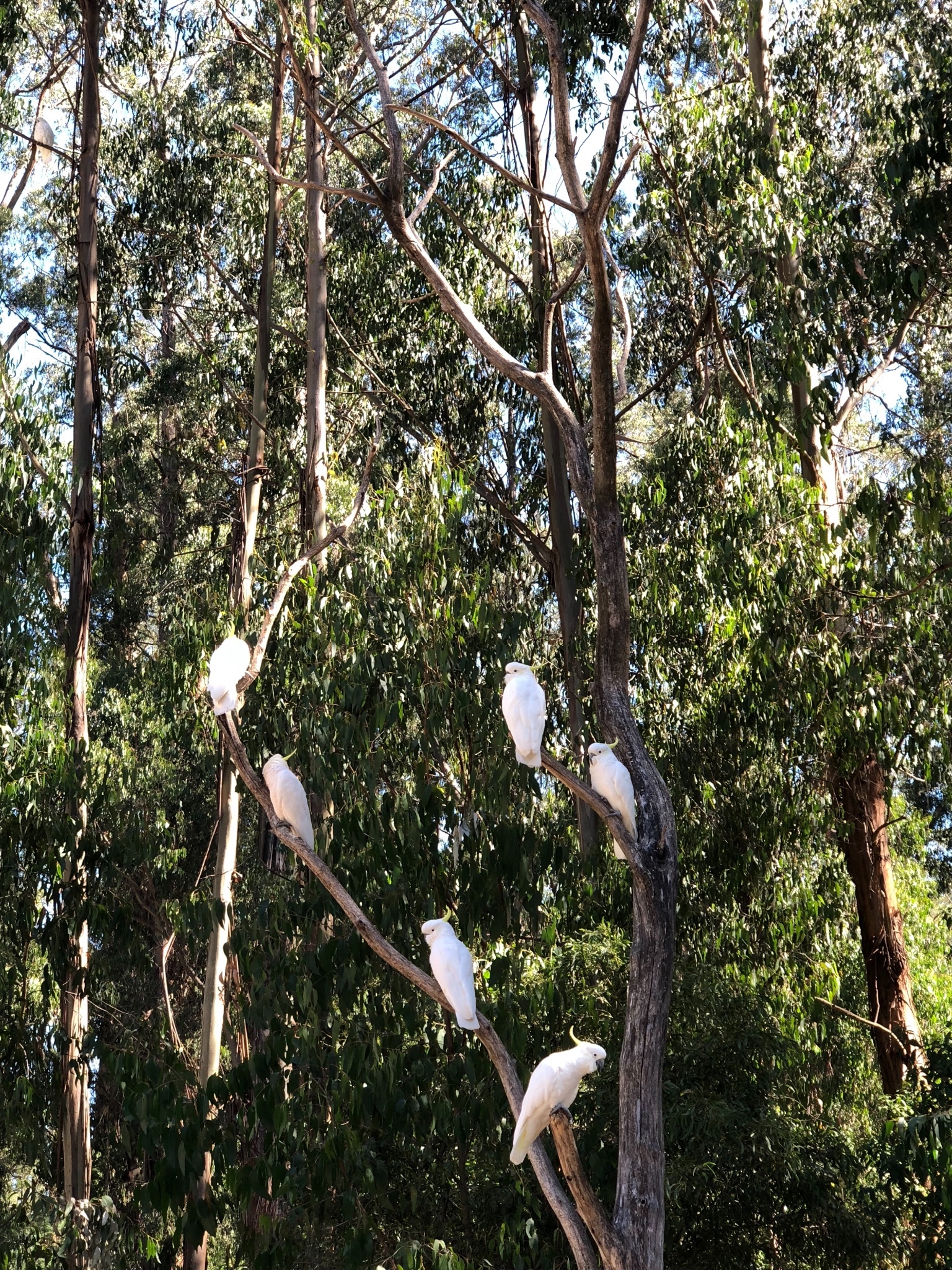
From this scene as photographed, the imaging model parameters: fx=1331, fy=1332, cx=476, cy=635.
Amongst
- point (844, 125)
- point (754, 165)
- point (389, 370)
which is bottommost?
point (754, 165)

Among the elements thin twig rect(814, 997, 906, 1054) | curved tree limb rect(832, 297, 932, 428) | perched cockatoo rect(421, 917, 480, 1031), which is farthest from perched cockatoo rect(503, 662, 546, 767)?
curved tree limb rect(832, 297, 932, 428)

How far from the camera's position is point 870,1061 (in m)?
6.40

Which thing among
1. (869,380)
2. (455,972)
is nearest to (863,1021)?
(455,972)

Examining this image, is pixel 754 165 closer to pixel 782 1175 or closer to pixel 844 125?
pixel 844 125

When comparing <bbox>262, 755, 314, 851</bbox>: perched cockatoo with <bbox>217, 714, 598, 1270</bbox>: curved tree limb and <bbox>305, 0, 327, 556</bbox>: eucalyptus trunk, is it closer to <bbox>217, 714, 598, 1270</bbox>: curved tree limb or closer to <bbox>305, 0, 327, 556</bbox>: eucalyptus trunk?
<bbox>217, 714, 598, 1270</bbox>: curved tree limb

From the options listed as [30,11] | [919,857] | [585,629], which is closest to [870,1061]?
[919,857]

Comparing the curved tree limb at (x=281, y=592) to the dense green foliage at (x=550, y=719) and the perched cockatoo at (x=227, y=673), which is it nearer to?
the perched cockatoo at (x=227, y=673)

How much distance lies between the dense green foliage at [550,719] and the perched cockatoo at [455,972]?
72 cm

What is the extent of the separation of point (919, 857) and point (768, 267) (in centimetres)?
395

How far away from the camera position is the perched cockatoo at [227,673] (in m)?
3.91

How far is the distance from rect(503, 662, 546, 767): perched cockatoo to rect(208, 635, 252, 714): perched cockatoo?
31.8 inches

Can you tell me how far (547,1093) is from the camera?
298cm

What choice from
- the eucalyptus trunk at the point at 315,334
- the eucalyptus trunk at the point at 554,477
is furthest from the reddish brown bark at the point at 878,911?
the eucalyptus trunk at the point at 315,334

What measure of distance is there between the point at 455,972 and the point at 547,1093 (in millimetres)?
525
